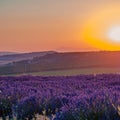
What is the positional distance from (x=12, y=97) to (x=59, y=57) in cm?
5868

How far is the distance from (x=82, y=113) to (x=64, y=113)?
259 mm

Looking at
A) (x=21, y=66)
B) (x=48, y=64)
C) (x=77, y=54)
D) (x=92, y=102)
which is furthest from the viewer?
(x=77, y=54)

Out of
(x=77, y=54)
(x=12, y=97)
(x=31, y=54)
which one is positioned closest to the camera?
(x=12, y=97)

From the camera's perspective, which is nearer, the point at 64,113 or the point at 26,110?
the point at 64,113

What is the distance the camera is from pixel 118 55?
6638cm

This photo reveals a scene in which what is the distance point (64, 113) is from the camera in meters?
6.54

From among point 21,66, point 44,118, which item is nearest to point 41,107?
point 44,118

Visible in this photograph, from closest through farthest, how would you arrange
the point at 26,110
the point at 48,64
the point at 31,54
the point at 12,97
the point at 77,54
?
1. the point at 26,110
2. the point at 12,97
3. the point at 48,64
4. the point at 77,54
5. the point at 31,54

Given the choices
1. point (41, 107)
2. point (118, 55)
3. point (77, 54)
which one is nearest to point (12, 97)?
point (41, 107)

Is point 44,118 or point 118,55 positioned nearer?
point 44,118

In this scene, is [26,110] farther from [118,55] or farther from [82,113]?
[118,55]

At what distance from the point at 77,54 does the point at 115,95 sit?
64378mm

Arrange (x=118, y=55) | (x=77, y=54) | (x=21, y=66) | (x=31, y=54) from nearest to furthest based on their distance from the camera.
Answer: (x=21, y=66) < (x=118, y=55) < (x=77, y=54) < (x=31, y=54)

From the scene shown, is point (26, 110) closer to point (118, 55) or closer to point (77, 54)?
point (118, 55)
